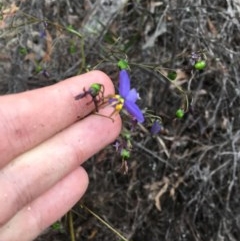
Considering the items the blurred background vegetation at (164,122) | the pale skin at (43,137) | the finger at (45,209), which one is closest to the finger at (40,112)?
the pale skin at (43,137)

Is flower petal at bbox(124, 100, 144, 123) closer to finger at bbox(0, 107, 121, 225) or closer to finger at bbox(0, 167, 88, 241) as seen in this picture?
finger at bbox(0, 107, 121, 225)

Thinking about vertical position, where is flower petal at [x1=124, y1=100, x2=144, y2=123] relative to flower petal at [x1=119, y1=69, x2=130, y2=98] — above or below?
below

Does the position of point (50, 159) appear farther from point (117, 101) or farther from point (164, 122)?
point (164, 122)

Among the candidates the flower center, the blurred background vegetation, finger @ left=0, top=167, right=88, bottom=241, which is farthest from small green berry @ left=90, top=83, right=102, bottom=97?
the blurred background vegetation

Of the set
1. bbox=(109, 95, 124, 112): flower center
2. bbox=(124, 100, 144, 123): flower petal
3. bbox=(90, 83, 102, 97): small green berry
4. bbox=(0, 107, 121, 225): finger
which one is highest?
bbox=(90, 83, 102, 97): small green berry

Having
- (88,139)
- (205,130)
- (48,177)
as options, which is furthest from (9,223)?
(205,130)

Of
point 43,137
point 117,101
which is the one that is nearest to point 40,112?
point 43,137
